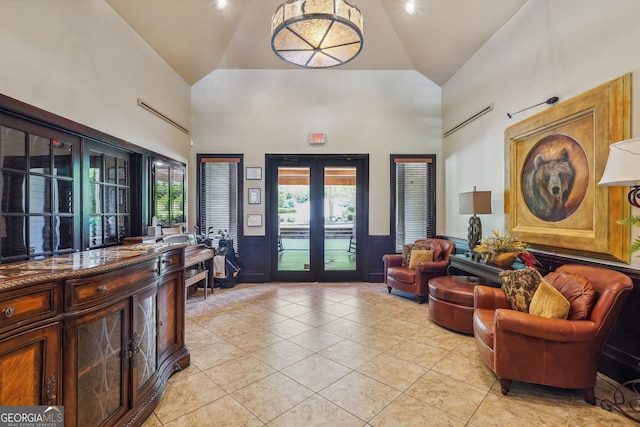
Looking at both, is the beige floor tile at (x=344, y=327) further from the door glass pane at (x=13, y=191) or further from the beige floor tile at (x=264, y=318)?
the door glass pane at (x=13, y=191)

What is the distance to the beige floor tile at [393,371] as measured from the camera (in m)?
2.38

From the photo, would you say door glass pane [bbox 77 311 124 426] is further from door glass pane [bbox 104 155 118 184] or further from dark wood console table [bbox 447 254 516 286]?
dark wood console table [bbox 447 254 516 286]

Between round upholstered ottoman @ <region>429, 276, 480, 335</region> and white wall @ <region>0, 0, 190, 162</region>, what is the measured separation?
4.33m

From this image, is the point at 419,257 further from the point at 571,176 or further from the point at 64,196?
the point at 64,196

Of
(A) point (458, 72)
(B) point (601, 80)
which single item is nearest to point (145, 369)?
(B) point (601, 80)

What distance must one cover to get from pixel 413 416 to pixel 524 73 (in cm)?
382

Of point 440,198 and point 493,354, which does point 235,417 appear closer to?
point 493,354

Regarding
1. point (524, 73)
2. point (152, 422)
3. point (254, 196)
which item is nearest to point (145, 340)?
point (152, 422)

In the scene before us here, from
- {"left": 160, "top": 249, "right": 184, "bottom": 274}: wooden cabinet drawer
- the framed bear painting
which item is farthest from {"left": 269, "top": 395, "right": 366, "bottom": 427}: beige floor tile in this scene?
the framed bear painting

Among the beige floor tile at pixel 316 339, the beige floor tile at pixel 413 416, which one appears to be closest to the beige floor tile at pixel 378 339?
the beige floor tile at pixel 316 339

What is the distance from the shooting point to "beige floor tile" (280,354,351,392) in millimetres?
2381

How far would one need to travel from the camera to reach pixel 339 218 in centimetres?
573

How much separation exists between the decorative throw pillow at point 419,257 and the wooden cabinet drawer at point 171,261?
11.4 ft

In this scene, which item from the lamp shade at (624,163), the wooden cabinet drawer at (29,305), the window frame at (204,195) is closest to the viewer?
the wooden cabinet drawer at (29,305)
